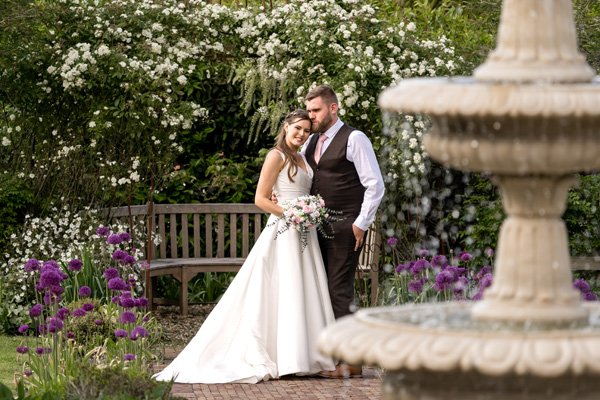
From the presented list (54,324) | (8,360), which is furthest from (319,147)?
(8,360)

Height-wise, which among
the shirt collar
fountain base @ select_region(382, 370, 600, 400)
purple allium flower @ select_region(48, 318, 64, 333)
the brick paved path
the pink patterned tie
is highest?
the shirt collar

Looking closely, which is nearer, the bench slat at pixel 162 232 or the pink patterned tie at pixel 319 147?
the pink patterned tie at pixel 319 147

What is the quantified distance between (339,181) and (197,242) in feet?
10.0

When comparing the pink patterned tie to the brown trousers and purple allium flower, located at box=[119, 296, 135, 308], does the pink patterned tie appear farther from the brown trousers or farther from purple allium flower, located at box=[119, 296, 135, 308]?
purple allium flower, located at box=[119, 296, 135, 308]

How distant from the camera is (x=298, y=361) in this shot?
27.1ft

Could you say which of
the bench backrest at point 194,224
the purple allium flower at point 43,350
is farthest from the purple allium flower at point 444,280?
the bench backrest at point 194,224

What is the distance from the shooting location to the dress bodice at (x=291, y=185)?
8.58 meters

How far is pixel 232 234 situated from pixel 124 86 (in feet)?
5.24

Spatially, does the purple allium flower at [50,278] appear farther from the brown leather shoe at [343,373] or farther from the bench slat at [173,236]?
the bench slat at [173,236]

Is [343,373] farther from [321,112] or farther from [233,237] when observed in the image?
[233,237]

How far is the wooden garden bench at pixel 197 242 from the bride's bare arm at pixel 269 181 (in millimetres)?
1955

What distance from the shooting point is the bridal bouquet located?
8305 mm

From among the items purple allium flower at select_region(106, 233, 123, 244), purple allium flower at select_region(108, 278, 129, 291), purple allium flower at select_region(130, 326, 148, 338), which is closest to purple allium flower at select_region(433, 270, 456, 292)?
purple allium flower at select_region(130, 326, 148, 338)

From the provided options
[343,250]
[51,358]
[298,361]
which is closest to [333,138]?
Result: [343,250]
